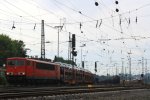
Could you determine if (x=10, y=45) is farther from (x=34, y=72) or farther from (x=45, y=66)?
(x=34, y=72)

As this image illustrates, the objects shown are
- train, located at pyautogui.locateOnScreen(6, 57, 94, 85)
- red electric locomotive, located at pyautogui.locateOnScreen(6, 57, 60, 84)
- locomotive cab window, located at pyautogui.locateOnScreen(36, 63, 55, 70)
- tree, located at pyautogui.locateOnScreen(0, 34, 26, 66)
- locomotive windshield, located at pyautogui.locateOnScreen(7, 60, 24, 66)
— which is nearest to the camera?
red electric locomotive, located at pyautogui.locateOnScreen(6, 57, 60, 84)

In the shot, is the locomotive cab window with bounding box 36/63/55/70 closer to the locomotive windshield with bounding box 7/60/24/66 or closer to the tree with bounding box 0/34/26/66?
the locomotive windshield with bounding box 7/60/24/66

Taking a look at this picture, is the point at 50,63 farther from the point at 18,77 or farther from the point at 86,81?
the point at 86,81

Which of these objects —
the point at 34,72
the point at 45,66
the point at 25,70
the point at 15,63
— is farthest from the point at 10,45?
the point at 25,70

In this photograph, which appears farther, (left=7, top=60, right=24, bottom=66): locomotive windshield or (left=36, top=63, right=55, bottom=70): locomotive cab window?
(left=36, top=63, right=55, bottom=70): locomotive cab window

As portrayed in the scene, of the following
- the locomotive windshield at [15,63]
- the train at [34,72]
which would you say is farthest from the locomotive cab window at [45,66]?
the locomotive windshield at [15,63]

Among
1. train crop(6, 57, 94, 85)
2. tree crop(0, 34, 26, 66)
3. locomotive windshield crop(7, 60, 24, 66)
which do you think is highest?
tree crop(0, 34, 26, 66)

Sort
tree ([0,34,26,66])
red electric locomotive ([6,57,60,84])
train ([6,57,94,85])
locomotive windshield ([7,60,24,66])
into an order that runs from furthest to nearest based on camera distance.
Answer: tree ([0,34,26,66]) → locomotive windshield ([7,60,24,66]) → train ([6,57,94,85]) → red electric locomotive ([6,57,60,84])

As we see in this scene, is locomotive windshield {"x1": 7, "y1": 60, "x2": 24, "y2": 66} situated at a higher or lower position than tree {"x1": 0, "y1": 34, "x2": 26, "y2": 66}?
lower

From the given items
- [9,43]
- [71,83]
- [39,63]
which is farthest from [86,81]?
[9,43]

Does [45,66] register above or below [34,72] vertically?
above

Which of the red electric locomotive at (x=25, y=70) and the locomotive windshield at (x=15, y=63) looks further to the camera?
the locomotive windshield at (x=15, y=63)

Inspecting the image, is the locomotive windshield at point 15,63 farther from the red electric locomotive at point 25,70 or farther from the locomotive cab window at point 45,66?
the locomotive cab window at point 45,66

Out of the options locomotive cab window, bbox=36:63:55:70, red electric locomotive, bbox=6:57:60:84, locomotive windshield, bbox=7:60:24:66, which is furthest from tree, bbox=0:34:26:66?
locomotive windshield, bbox=7:60:24:66
